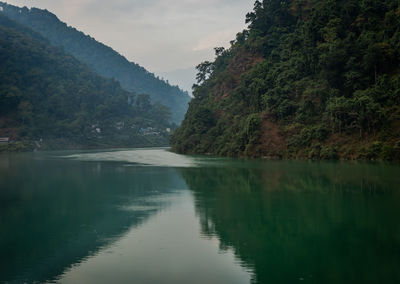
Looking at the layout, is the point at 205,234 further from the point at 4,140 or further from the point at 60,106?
the point at 60,106

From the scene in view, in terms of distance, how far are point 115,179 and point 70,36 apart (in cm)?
19496

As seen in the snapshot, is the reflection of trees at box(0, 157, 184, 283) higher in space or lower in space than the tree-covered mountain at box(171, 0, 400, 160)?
lower

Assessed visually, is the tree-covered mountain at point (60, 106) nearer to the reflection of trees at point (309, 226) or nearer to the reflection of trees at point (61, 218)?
the reflection of trees at point (61, 218)

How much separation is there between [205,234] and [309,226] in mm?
3213

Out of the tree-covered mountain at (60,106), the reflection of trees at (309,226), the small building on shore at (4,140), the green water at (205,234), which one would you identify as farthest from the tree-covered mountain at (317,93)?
the tree-covered mountain at (60,106)

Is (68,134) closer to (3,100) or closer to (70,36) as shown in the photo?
(3,100)

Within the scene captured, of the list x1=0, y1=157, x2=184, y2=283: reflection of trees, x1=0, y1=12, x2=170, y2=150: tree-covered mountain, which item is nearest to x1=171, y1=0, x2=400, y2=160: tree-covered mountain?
x1=0, y1=157, x2=184, y2=283: reflection of trees

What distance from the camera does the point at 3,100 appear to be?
276 ft

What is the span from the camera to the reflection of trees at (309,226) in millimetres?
7812

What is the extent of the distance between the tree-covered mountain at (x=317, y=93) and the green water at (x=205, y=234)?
16537mm

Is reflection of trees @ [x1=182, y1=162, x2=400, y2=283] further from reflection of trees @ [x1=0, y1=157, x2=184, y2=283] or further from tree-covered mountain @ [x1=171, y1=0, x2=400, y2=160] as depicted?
tree-covered mountain @ [x1=171, y1=0, x2=400, y2=160]

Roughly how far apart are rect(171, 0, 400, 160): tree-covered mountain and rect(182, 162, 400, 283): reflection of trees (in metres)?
14.8

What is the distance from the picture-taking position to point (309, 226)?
11.4 meters

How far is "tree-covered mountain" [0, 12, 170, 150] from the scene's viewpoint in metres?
85.9
